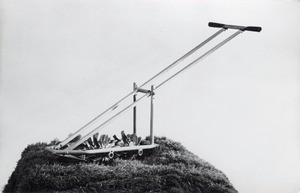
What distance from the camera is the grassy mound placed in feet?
12.0

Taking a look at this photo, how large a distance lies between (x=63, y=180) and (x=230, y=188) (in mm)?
1316

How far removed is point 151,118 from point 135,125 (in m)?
0.36

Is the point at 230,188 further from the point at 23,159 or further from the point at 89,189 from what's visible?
the point at 23,159

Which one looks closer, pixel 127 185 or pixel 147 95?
pixel 127 185

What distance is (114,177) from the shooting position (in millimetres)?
3736

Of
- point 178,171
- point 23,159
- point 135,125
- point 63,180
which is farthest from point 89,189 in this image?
point 135,125

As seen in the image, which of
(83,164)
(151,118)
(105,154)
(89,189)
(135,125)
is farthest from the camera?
(135,125)

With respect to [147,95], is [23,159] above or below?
below

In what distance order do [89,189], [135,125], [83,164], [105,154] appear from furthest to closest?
[135,125], [105,154], [83,164], [89,189]

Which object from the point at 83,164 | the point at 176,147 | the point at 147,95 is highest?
the point at 147,95

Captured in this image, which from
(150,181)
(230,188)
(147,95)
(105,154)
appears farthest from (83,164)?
(230,188)

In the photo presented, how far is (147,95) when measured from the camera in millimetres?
4508

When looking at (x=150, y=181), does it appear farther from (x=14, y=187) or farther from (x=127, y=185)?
(x=14, y=187)

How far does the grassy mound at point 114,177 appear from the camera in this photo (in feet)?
12.0
